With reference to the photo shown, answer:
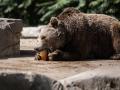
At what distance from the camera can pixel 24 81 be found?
6.36 metres

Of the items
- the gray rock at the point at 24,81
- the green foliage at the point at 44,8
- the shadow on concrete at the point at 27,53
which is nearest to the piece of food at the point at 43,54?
the shadow on concrete at the point at 27,53

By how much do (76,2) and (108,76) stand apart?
8.81m

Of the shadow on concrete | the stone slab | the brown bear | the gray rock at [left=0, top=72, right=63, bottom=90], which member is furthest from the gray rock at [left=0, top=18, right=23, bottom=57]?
the gray rock at [left=0, top=72, right=63, bottom=90]

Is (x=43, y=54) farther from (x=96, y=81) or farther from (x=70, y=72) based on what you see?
(x=96, y=81)

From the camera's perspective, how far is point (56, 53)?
784cm

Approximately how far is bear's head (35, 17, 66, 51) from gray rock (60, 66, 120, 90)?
1808mm

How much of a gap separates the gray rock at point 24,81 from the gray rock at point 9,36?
87.0 inches

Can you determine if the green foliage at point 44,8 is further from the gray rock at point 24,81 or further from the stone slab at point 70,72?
the gray rock at point 24,81

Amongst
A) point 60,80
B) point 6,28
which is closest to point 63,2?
point 6,28

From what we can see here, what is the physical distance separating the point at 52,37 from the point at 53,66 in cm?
65

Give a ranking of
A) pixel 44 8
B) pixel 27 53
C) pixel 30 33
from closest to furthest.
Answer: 1. pixel 27 53
2. pixel 30 33
3. pixel 44 8

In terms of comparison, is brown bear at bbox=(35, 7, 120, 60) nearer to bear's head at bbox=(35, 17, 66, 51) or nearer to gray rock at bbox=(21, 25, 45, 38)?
bear's head at bbox=(35, 17, 66, 51)

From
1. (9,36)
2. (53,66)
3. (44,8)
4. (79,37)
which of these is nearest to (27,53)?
(9,36)

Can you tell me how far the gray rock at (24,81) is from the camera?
623 cm
